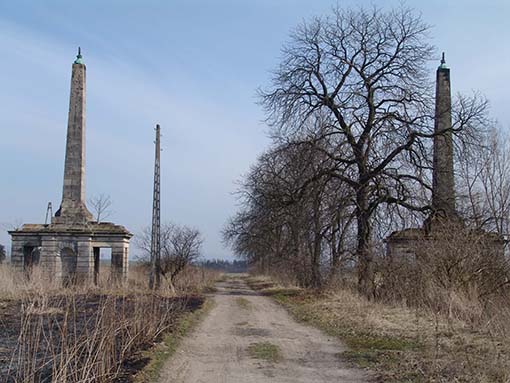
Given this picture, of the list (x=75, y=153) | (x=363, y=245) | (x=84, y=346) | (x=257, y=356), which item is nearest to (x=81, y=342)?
(x=84, y=346)

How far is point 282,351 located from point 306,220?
17210 mm

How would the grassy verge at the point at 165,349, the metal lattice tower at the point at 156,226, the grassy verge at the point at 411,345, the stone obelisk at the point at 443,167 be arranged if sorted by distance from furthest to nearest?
the metal lattice tower at the point at 156,226, the stone obelisk at the point at 443,167, the grassy verge at the point at 165,349, the grassy verge at the point at 411,345

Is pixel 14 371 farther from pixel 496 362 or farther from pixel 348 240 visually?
pixel 348 240

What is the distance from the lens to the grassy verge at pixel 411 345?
28.0ft

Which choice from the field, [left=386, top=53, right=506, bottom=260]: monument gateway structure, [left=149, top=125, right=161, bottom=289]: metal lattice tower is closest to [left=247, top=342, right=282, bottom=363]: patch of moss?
the field

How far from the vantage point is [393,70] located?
27422 millimetres

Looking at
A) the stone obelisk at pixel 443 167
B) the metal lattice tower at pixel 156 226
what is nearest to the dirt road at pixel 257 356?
the stone obelisk at pixel 443 167

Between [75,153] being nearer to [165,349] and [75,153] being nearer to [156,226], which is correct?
[156,226]

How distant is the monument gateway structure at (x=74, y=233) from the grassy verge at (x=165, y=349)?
14625 mm

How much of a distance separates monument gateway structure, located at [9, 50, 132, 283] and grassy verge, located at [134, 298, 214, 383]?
48.0 feet

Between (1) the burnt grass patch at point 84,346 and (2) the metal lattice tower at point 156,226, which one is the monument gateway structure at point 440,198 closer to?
(1) the burnt grass patch at point 84,346

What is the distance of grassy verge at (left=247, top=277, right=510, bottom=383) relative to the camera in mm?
8539

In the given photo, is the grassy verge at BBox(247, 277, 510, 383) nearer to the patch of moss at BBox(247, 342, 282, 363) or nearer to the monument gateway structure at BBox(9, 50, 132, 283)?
the patch of moss at BBox(247, 342, 282, 363)

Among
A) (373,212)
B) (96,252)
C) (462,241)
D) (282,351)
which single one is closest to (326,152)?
(373,212)
